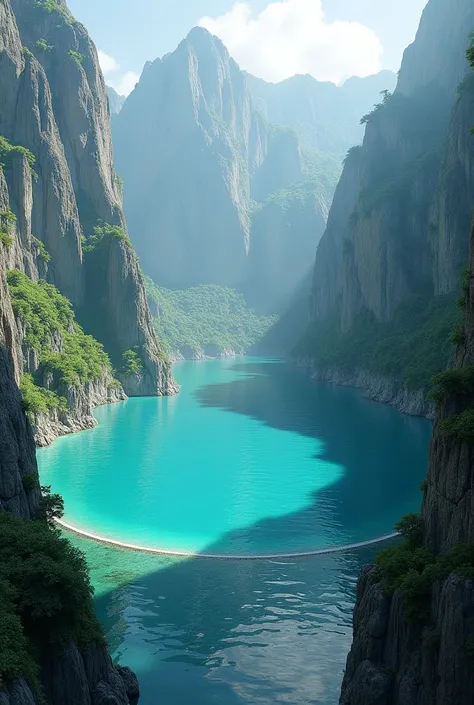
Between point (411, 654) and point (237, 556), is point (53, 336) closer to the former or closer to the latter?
point (237, 556)

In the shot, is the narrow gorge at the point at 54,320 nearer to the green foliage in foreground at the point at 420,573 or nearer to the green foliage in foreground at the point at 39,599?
the green foliage in foreground at the point at 39,599

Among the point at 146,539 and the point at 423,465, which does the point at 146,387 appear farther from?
the point at 146,539

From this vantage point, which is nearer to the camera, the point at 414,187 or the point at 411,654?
the point at 411,654

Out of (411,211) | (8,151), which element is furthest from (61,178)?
(411,211)

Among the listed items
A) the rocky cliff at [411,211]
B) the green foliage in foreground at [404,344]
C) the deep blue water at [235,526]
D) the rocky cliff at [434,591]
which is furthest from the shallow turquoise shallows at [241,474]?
the rocky cliff at [411,211]

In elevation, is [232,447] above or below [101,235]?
below

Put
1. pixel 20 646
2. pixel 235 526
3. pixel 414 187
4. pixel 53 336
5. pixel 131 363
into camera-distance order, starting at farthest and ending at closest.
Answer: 1. pixel 414 187
2. pixel 131 363
3. pixel 53 336
4. pixel 235 526
5. pixel 20 646
